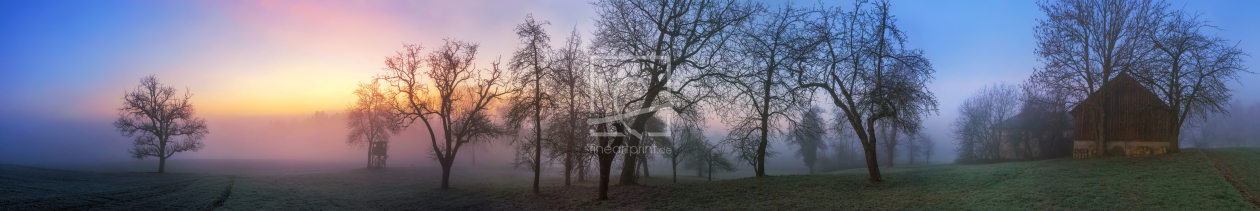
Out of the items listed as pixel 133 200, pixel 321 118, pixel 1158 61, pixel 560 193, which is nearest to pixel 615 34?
pixel 560 193

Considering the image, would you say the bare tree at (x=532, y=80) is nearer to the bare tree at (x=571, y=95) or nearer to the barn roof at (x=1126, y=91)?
the bare tree at (x=571, y=95)

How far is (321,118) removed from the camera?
103750 mm

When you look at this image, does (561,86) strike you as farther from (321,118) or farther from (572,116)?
(321,118)

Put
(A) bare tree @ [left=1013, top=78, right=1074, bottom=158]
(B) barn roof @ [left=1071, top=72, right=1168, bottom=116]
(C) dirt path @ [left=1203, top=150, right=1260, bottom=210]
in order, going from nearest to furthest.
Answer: (C) dirt path @ [left=1203, top=150, right=1260, bottom=210] < (B) barn roof @ [left=1071, top=72, right=1168, bottom=116] < (A) bare tree @ [left=1013, top=78, right=1074, bottom=158]

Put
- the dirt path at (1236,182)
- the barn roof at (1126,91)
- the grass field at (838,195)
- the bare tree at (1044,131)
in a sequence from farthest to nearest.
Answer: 1. the bare tree at (1044,131)
2. the barn roof at (1126,91)
3. the grass field at (838,195)
4. the dirt path at (1236,182)

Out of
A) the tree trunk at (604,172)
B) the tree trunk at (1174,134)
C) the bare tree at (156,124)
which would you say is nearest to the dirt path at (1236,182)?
the tree trunk at (1174,134)

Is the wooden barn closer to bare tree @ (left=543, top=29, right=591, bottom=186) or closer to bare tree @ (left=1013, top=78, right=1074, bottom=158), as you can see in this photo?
bare tree @ (left=1013, top=78, right=1074, bottom=158)

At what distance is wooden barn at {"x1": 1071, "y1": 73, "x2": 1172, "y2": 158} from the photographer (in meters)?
23.1

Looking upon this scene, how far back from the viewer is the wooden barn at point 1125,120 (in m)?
23.1

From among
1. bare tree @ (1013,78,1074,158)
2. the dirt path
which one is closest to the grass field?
the dirt path

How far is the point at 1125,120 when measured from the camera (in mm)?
24562

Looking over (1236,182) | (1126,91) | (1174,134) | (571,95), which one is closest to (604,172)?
(571,95)

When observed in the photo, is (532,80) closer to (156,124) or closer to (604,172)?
(604,172)

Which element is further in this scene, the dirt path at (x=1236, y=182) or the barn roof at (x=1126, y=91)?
the barn roof at (x=1126, y=91)
